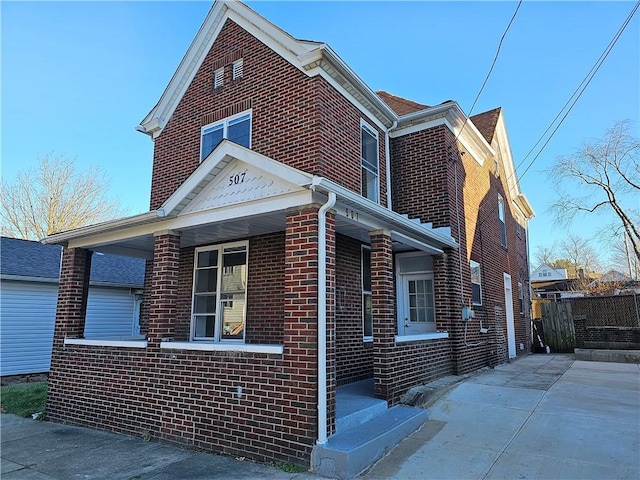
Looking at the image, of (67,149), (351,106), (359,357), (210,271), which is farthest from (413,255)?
(67,149)

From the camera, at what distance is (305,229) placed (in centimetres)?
529

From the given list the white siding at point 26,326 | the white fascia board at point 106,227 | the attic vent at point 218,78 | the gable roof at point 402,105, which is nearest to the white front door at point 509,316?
the gable roof at point 402,105

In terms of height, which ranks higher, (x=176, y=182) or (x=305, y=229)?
(x=176, y=182)

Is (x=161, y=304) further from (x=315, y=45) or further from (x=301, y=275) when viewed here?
(x=315, y=45)

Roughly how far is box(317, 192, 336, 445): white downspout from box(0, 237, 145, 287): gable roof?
11.1 m

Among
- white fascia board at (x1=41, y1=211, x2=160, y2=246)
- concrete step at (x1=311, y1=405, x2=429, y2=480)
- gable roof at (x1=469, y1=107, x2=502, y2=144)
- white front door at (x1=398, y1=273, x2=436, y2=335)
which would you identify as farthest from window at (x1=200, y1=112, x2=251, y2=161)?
gable roof at (x1=469, y1=107, x2=502, y2=144)

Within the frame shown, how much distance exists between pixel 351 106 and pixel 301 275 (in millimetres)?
4722

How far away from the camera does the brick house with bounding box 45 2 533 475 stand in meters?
5.23

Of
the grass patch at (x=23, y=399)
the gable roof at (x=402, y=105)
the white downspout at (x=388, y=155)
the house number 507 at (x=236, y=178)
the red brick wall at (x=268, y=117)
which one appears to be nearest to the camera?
the house number 507 at (x=236, y=178)

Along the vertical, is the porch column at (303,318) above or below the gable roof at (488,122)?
below

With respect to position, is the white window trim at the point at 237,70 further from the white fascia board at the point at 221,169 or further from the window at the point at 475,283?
the window at the point at 475,283

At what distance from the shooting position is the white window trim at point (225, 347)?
5.24 m

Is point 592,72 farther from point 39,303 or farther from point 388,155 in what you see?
point 39,303

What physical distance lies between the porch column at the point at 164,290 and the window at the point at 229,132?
2.49 meters
